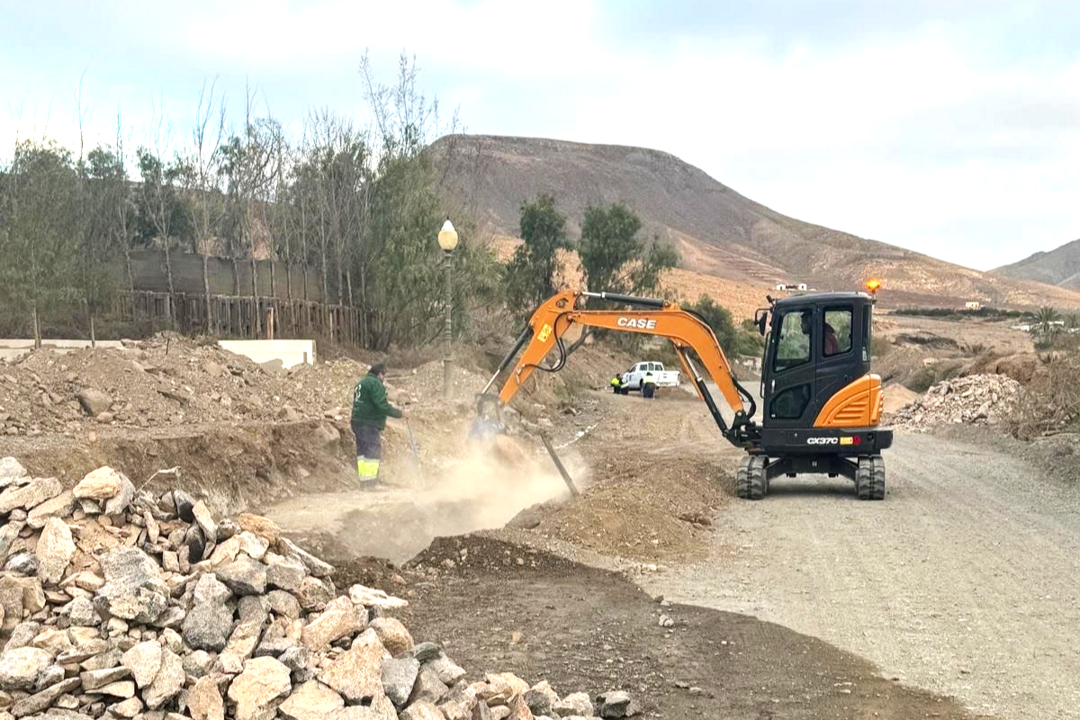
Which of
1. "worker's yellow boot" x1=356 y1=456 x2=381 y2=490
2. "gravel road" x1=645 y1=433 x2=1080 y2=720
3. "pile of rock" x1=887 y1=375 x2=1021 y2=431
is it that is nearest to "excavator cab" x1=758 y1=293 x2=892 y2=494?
"gravel road" x1=645 y1=433 x2=1080 y2=720

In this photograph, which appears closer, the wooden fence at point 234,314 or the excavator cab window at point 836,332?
the excavator cab window at point 836,332

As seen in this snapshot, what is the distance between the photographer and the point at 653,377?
41938 millimetres

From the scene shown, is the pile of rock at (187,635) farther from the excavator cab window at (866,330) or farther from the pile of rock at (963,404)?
the pile of rock at (963,404)

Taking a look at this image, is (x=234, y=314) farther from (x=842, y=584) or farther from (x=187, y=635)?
(x=187, y=635)

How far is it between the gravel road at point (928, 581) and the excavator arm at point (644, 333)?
1.52 meters

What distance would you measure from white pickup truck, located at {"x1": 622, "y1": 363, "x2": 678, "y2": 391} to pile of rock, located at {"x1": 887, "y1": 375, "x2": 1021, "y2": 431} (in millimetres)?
12305

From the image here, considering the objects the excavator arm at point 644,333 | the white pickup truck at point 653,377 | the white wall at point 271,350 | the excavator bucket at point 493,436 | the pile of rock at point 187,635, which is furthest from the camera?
the white pickup truck at point 653,377

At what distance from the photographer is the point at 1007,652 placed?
710 centimetres

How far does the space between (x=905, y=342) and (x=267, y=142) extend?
149ft

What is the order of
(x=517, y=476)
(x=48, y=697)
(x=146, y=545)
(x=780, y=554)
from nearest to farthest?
(x=48, y=697)
(x=146, y=545)
(x=780, y=554)
(x=517, y=476)

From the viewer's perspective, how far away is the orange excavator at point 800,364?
13.9 metres

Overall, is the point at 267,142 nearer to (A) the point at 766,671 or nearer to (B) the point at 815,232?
(A) the point at 766,671

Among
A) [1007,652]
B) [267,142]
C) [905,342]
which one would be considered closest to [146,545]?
[1007,652]

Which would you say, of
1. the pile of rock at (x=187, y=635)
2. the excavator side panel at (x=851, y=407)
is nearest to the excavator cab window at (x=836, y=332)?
the excavator side panel at (x=851, y=407)
